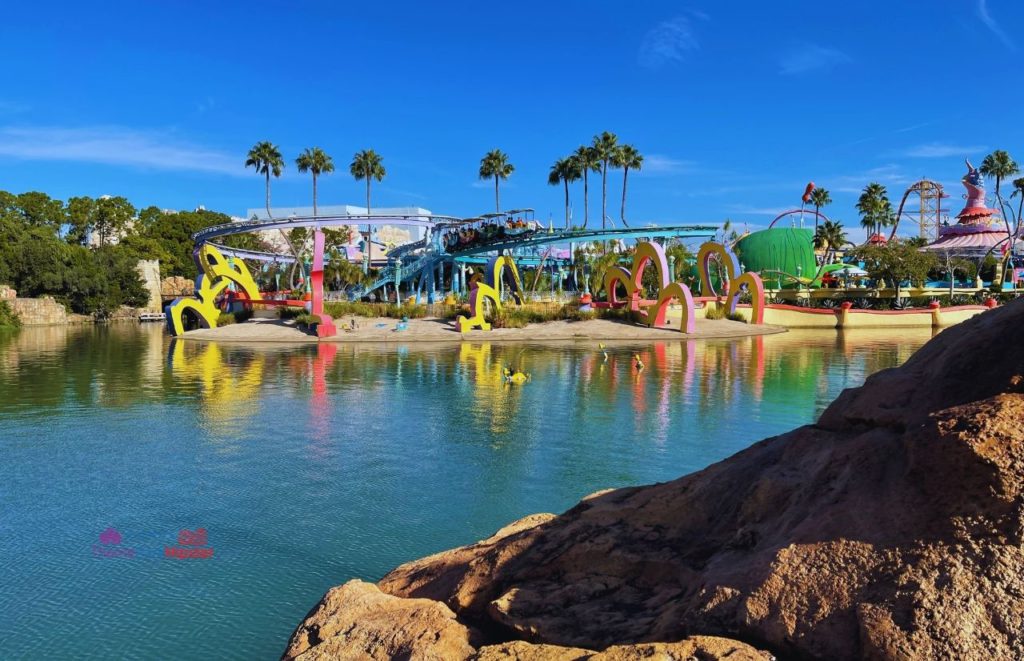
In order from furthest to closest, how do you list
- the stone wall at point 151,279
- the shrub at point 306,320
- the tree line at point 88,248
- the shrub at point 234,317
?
the stone wall at point 151,279 < the tree line at point 88,248 < the shrub at point 234,317 < the shrub at point 306,320

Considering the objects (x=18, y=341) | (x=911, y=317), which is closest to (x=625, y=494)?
(x=18, y=341)

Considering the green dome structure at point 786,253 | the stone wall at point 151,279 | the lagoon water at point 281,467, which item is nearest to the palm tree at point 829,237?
the green dome structure at point 786,253

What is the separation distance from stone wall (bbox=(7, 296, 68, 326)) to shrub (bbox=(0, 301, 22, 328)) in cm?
97

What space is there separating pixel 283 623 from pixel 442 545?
2302 mm

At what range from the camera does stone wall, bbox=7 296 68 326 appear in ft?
200

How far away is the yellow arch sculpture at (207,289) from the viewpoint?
4531 centimetres

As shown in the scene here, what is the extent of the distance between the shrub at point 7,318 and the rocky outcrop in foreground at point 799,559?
65.0 metres

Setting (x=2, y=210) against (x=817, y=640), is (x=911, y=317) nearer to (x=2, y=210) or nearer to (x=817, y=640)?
(x=817, y=640)

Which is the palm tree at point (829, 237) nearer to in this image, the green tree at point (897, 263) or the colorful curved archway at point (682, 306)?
the green tree at point (897, 263)

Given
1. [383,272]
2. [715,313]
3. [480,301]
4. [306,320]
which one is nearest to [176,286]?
[383,272]

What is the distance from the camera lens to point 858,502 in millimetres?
3697

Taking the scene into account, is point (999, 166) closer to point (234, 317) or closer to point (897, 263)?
point (897, 263)

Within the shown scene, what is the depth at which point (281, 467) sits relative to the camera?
12586 millimetres

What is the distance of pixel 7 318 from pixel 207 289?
2398 centimetres
